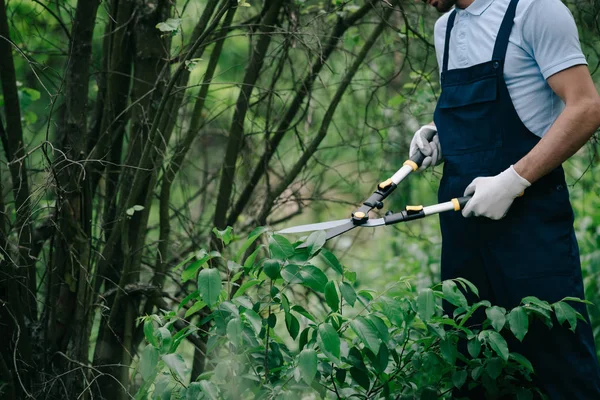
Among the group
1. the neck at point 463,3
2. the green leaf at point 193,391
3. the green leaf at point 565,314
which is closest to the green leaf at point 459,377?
the green leaf at point 565,314

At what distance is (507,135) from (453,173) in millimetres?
223

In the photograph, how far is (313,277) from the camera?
6.33ft

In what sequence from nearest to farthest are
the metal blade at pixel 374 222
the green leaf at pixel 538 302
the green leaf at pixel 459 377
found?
the green leaf at pixel 538 302
the green leaf at pixel 459 377
the metal blade at pixel 374 222

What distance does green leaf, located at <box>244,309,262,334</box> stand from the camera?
1.92m

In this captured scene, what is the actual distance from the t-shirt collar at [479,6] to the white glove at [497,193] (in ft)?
1.73

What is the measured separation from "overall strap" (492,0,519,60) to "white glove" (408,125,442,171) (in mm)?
442

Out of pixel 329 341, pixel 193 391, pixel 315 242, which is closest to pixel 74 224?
pixel 193 391

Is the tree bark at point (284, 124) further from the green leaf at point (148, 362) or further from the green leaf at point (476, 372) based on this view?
the green leaf at point (148, 362)

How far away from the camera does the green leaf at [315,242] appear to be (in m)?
1.96

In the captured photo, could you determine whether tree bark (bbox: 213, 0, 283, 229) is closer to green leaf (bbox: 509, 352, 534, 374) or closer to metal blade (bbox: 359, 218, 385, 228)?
metal blade (bbox: 359, 218, 385, 228)

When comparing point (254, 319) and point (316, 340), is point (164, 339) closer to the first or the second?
point (254, 319)

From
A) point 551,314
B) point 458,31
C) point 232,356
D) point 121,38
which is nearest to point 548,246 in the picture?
point 551,314

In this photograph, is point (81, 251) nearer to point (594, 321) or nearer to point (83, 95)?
point (83, 95)

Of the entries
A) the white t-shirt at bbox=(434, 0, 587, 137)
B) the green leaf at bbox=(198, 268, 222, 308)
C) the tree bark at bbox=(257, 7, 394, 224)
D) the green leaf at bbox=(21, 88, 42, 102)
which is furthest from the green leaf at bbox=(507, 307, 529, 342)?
the green leaf at bbox=(21, 88, 42, 102)
